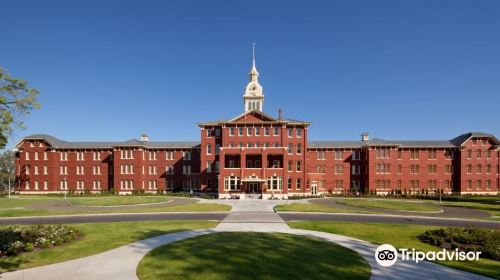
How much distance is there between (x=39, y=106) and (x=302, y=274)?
15.9 metres

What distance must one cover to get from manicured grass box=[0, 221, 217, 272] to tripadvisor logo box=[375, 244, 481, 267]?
41.5ft

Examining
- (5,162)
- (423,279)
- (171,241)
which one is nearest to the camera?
(423,279)

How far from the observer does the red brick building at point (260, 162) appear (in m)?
55.1

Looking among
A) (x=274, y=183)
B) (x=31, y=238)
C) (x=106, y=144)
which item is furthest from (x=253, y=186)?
(x=31, y=238)

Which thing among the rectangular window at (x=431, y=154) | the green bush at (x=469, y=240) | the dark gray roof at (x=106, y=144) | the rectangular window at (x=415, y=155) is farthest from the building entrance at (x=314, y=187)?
the green bush at (x=469, y=240)

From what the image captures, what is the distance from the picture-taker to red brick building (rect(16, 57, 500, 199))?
55062 millimetres

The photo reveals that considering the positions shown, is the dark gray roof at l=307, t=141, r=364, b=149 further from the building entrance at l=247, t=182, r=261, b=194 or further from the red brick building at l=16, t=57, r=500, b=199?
the building entrance at l=247, t=182, r=261, b=194

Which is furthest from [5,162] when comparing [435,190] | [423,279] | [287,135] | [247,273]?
[435,190]

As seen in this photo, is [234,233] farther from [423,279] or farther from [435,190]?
[435,190]

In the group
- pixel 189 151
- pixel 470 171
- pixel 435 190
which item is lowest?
pixel 435 190

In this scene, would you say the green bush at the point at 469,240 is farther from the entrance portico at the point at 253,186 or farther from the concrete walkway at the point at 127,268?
the entrance portico at the point at 253,186

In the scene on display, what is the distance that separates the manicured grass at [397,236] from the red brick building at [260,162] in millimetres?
31523

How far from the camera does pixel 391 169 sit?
60125mm

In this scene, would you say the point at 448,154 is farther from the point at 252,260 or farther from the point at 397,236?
the point at 252,260
